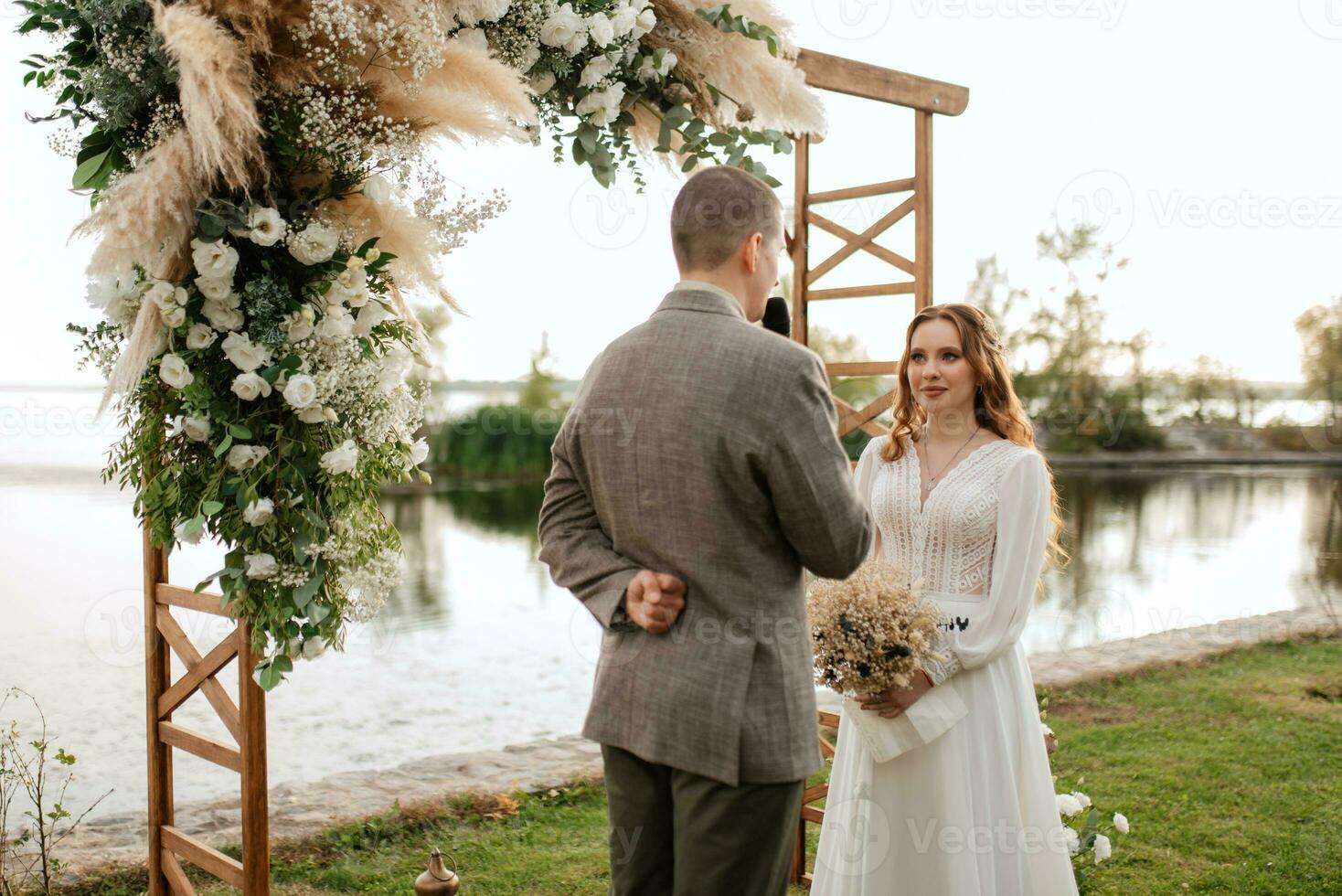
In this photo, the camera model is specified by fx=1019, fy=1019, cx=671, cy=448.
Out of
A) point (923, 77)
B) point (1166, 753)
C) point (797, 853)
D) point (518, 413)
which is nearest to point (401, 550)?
point (797, 853)

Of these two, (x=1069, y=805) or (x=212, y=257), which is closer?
(x=212, y=257)

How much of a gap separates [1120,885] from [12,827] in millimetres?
4690

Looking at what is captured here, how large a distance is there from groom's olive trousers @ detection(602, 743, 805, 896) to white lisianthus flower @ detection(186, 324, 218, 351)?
4.07 ft

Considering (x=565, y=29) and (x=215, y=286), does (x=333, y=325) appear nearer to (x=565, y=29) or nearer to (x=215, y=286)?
(x=215, y=286)

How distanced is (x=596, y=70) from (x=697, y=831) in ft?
5.91

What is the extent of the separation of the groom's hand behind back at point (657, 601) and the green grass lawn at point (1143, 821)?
2.55m

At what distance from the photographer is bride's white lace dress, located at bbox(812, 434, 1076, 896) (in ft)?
8.61

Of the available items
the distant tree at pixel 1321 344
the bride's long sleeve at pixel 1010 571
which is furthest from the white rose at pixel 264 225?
the distant tree at pixel 1321 344

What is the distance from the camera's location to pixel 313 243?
224 centimetres

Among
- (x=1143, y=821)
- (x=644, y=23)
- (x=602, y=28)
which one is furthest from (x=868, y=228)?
(x=1143, y=821)

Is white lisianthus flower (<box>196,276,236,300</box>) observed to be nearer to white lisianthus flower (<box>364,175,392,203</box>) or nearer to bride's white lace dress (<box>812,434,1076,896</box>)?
white lisianthus flower (<box>364,175,392,203</box>)

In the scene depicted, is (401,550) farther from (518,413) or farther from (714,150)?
(518,413)

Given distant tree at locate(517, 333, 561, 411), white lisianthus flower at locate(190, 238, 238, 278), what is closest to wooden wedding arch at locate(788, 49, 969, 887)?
white lisianthus flower at locate(190, 238, 238, 278)

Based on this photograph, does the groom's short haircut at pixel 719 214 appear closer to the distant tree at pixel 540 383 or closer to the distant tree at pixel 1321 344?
the distant tree at pixel 1321 344
